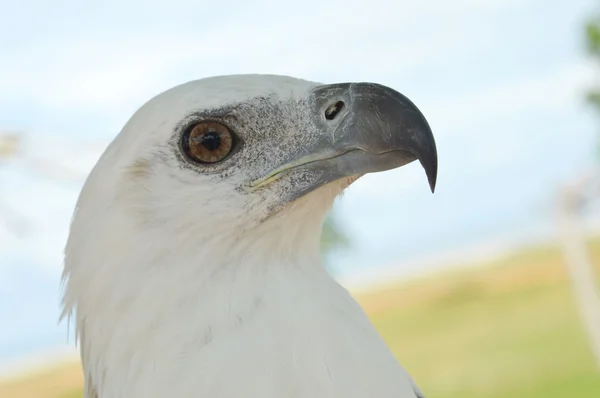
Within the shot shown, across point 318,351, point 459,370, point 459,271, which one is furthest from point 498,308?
point 318,351

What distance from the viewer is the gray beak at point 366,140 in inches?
60.5

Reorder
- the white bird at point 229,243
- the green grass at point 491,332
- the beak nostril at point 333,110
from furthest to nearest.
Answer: the green grass at point 491,332 < the beak nostril at point 333,110 < the white bird at point 229,243

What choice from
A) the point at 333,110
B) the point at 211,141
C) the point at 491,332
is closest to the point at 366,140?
the point at 333,110

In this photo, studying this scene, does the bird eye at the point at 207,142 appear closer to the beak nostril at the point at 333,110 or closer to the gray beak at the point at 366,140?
the gray beak at the point at 366,140

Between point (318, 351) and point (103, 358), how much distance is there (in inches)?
18.7

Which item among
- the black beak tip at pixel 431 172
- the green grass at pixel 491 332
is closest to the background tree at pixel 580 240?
the green grass at pixel 491 332

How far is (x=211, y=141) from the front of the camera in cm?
154

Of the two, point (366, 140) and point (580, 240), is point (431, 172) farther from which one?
point (580, 240)

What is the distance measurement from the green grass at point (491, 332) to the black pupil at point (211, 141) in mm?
7434

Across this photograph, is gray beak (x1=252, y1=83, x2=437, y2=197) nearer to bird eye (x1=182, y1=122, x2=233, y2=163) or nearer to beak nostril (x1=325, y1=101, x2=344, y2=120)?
beak nostril (x1=325, y1=101, x2=344, y2=120)

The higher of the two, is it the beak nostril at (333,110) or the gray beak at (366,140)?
the beak nostril at (333,110)

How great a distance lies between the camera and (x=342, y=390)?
1437 millimetres

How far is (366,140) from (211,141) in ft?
1.12

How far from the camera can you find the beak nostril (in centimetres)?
160
